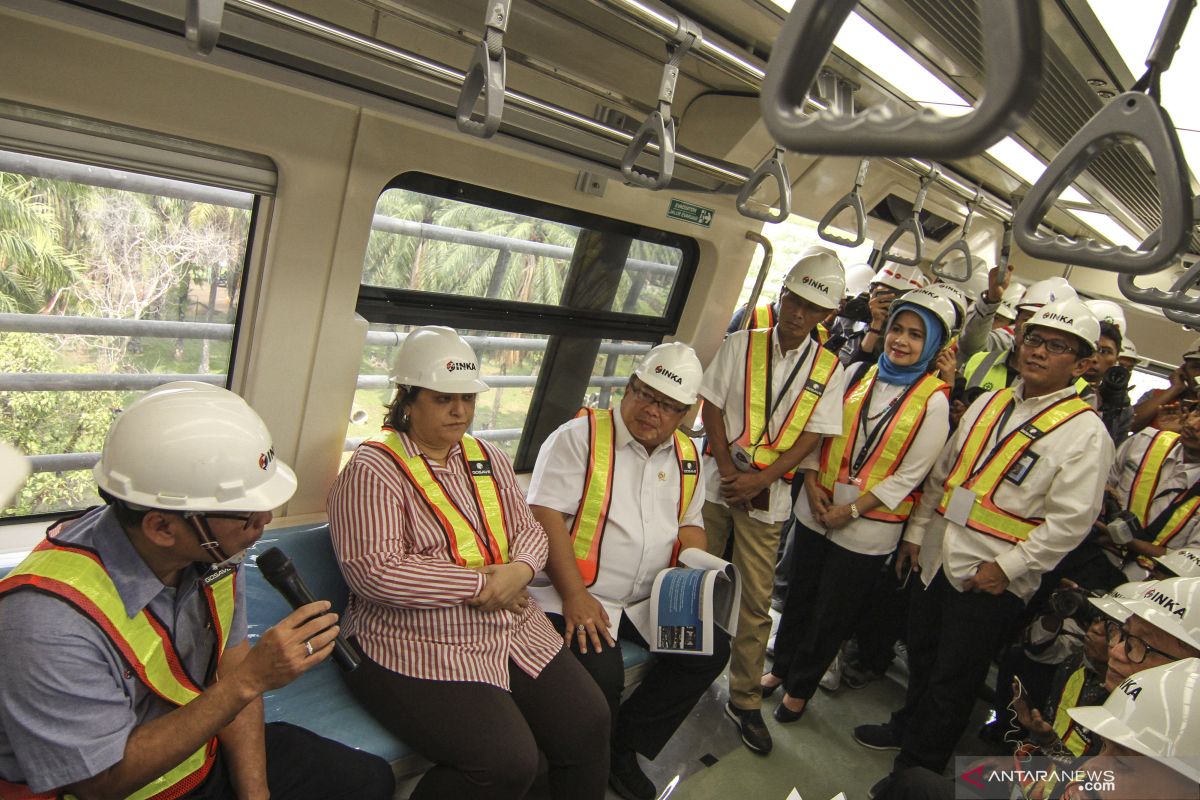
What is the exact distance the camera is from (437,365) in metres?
2.68

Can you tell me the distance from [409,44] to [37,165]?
1.22 meters

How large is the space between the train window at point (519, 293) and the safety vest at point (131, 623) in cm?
160

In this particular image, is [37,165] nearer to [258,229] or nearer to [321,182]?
[258,229]

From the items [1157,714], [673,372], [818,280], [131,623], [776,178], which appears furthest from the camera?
[818,280]

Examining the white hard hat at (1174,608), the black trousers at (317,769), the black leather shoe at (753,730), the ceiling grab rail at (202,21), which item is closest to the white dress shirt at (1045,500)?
the white hard hat at (1174,608)

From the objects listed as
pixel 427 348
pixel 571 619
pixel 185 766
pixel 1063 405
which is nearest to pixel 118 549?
pixel 185 766

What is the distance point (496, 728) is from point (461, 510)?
756 mm

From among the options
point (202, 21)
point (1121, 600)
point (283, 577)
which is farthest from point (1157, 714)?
point (202, 21)

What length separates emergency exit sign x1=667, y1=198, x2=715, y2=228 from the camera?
13.0 feet

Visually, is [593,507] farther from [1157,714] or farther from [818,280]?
[1157,714]

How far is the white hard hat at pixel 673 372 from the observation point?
3029mm

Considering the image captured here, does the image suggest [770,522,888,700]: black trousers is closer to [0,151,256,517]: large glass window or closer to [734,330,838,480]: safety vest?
[734,330,838,480]: safety vest

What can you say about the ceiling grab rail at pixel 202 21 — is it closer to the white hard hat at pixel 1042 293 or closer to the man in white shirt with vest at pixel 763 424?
the man in white shirt with vest at pixel 763 424

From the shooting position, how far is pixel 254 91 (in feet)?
7.70
